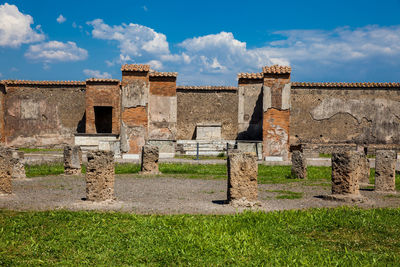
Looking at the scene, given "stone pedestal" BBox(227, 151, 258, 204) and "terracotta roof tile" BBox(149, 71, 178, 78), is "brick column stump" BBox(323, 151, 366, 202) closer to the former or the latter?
"stone pedestal" BBox(227, 151, 258, 204)

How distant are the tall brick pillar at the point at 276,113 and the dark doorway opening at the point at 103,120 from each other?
773 cm

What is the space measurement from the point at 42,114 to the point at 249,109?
879cm

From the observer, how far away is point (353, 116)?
16.5 metres

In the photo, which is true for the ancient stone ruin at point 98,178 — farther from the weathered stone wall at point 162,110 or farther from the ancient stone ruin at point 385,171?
the weathered stone wall at point 162,110

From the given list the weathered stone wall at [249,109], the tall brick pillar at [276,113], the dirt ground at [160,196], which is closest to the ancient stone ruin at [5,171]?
the dirt ground at [160,196]

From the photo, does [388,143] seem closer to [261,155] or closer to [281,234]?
[261,155]

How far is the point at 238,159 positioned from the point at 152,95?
422 inches

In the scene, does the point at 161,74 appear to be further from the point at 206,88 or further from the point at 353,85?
the point at 353,85

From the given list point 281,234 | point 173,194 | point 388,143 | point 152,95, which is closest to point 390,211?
point 281,234

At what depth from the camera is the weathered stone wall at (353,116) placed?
650 inches

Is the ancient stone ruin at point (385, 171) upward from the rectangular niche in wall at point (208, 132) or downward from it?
downward

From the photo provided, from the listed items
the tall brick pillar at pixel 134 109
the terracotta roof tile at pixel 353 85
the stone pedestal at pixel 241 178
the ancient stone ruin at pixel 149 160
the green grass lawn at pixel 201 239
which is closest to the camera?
the green grass lawn at pixel 201 239

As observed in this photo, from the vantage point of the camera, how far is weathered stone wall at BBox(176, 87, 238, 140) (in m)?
17.3

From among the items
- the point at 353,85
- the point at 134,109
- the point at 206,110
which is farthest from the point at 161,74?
the point at 353,85
